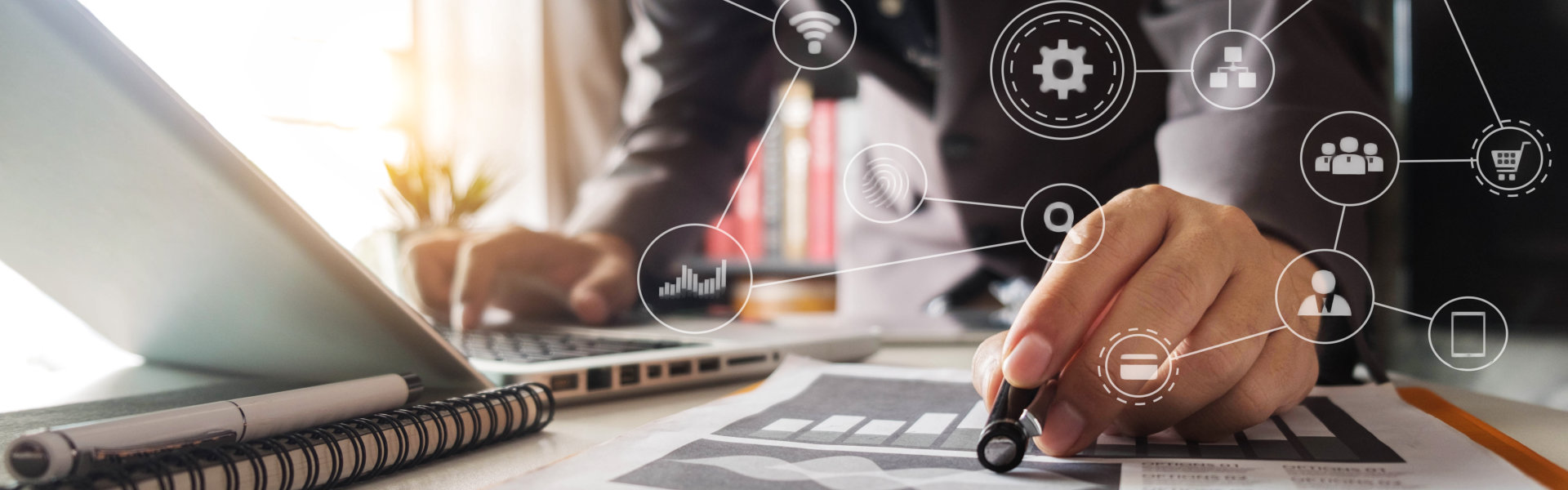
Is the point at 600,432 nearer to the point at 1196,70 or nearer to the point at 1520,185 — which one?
the point at 1196,70

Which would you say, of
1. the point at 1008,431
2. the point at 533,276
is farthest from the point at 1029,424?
the point at 533,276

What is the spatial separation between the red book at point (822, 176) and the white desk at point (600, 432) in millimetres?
143

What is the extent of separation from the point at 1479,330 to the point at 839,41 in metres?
0.34

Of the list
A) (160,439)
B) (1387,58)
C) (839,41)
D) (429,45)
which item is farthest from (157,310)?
(429,45)

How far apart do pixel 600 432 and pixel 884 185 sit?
195mm

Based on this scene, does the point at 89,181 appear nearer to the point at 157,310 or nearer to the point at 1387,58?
the point at 157,310

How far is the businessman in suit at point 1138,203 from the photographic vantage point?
0.32 metres

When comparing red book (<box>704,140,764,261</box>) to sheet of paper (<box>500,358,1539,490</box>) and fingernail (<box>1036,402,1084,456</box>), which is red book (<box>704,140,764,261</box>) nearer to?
sheet of paper (<box>500,358,1539,490</box>)

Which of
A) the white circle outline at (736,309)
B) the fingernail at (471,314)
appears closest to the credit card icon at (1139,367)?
the white circle outline at (736,309)

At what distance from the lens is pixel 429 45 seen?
1257mm

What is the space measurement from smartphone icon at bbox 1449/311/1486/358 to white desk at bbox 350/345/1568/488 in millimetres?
25

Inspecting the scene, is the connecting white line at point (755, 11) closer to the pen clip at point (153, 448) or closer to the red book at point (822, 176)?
the red book at point (822, 176)

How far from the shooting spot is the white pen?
216 mm

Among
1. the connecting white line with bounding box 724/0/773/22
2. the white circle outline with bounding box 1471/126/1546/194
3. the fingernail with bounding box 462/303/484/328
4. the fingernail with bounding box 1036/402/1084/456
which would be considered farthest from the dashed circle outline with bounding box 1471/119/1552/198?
the fingernail with bounding box 462/303/484/328
